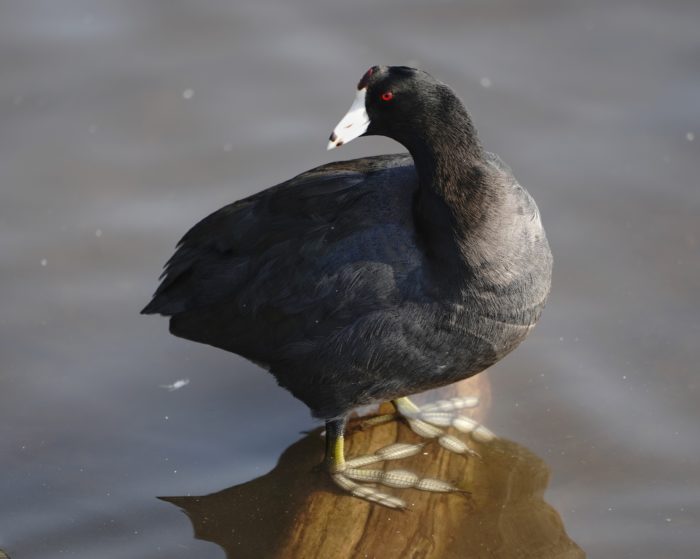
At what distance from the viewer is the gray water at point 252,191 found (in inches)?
173

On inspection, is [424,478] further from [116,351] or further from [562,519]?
[116,351]

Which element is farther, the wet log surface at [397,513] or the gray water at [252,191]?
the gray water at [252,191]

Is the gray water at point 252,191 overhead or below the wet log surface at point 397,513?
overhead

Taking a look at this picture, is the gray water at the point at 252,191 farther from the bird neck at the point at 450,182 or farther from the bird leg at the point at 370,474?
the bird neck at the point at 450,182

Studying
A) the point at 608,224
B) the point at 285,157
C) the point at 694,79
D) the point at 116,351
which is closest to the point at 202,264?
the point at 116,351

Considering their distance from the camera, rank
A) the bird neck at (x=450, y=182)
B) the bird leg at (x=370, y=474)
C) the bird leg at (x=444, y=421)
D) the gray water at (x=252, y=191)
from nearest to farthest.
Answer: the bird neck at (x=450, y=182) < the bird leg at (x=370, y=474) < the gray water at (x=252, y=191) < the bird leg at (x=444, y=421)

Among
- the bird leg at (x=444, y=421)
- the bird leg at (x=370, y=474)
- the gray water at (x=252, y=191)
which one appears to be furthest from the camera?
the bird leg at (x=444, y=421)

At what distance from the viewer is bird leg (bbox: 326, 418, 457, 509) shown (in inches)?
166

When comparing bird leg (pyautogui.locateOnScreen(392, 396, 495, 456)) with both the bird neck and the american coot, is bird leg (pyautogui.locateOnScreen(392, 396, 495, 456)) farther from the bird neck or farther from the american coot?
the bird neck

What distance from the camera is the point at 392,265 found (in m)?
3.96

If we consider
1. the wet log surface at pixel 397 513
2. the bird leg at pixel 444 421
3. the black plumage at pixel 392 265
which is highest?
the black plumage at pixel 392 265

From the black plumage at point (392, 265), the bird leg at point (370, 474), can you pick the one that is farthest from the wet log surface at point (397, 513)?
the black plumage at point (392, 265)

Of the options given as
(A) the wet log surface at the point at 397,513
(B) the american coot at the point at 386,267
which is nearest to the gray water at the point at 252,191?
(A) the wet log surface at the point at 397,513

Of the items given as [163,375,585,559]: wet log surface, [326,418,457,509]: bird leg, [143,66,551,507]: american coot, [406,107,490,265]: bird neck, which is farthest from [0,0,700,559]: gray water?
[406,107,490,265]: bird neck
